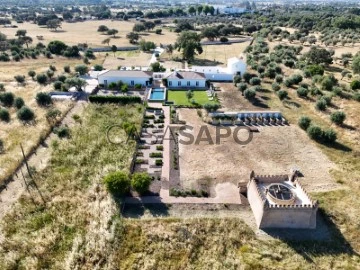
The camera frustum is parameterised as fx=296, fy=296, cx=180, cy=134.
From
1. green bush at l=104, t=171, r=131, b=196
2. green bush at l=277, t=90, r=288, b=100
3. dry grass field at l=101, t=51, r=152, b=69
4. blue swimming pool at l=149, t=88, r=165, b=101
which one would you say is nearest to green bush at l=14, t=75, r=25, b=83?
dry grass field at l=101, t=51, r=152, b=69

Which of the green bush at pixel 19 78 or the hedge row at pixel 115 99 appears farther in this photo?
the green bush at pixel 19 78

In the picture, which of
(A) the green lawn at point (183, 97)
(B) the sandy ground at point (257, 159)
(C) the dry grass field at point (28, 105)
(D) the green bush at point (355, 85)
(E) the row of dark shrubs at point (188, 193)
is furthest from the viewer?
(D) the green bush at point (355, 85)

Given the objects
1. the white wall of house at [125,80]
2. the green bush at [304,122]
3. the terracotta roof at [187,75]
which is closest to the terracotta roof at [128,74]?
the white wall of house at [125,80]

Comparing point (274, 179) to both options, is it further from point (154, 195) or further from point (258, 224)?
point (154, 195)

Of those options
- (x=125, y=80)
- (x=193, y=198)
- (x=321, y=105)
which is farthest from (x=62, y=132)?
(x=321, y=105)

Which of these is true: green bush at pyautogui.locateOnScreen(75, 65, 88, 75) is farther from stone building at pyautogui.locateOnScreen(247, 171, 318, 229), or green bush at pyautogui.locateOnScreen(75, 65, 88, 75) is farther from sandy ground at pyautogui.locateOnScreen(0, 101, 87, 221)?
stone building at pyautogui.locateOnScreen(247, 171, 318, 229)

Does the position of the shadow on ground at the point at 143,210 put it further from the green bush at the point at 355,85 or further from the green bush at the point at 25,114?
the green bush at the point at 355,85

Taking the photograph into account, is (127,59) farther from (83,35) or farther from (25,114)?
(83,35)
